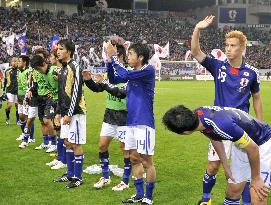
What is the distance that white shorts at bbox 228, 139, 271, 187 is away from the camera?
15.9ft

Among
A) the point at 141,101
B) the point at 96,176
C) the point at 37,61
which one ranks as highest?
the point at 37,61

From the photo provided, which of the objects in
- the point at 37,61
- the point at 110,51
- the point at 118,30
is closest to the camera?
the point at 110,51

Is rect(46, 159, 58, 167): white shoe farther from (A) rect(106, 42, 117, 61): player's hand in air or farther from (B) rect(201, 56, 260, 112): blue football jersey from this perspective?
(B) rect(201, 56, 260, 112): blue football jersey

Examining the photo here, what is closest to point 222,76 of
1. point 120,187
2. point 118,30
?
point 120,187

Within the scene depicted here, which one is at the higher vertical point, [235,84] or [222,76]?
[222,76]

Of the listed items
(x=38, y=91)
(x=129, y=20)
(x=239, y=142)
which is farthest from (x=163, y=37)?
(x=239, y=142)

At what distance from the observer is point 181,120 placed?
13.7ft

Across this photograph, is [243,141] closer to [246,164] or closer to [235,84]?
[246,164]

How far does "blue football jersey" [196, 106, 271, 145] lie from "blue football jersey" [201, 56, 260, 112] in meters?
1.46

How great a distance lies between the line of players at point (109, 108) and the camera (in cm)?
681

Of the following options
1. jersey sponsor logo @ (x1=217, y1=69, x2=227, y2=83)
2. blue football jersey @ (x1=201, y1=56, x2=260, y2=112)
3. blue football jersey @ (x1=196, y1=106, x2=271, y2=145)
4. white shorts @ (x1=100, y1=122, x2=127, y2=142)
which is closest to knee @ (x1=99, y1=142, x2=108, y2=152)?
white shorts @ (x1=100, y1=122, x2=127, y2=142)

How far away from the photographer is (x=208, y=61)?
255 inches

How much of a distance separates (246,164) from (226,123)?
98cm

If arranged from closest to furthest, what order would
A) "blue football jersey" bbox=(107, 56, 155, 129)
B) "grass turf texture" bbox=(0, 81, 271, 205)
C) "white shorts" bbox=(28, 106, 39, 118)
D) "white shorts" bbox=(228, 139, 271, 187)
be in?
"white shorts" bbox=(228, 139, 271, 187)
"blue football jersey" bbox=(107, 56, 155, 129)
"grass turf texture" bbox=(0, 81, 271, 205)
"white shorts" bbox=(28, 106, 39, 118)
